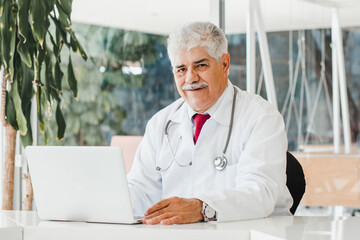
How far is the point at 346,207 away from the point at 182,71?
8.53 ft

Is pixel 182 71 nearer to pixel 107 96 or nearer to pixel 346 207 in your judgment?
pixel 107 96

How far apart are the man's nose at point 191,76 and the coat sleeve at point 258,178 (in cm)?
31

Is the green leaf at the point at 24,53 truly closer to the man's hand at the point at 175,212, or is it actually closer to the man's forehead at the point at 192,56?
the man's forehead at the point at 192,56

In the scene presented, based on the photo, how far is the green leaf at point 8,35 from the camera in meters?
3.11

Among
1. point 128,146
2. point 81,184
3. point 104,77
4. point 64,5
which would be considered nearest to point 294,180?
point 81,184

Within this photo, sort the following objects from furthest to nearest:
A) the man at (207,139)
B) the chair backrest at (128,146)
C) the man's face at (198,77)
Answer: the chair backrest at (128,146) → the man's face at (198,77) → the man at (207,139)

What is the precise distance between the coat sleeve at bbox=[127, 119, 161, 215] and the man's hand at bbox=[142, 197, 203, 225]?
0.49 m

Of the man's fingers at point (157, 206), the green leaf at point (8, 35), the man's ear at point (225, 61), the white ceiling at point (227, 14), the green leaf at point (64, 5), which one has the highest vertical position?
the white ceiling at point (227, 14)


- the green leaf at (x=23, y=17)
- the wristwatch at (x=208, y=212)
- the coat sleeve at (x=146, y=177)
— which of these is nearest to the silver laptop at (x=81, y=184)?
the wristwatch at (x=208, y=212)

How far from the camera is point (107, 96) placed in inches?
177

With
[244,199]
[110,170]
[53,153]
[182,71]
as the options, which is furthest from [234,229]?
[182,71]

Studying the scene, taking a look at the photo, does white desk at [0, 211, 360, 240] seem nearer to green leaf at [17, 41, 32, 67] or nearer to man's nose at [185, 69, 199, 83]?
man's nose at [185, 69, 199, 83]

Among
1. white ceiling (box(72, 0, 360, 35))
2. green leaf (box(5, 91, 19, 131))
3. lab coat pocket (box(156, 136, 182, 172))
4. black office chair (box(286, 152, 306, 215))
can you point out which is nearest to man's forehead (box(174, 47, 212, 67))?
lab coat pocket (box(156, 136, 182, 172))

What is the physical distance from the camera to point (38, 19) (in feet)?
10.1
